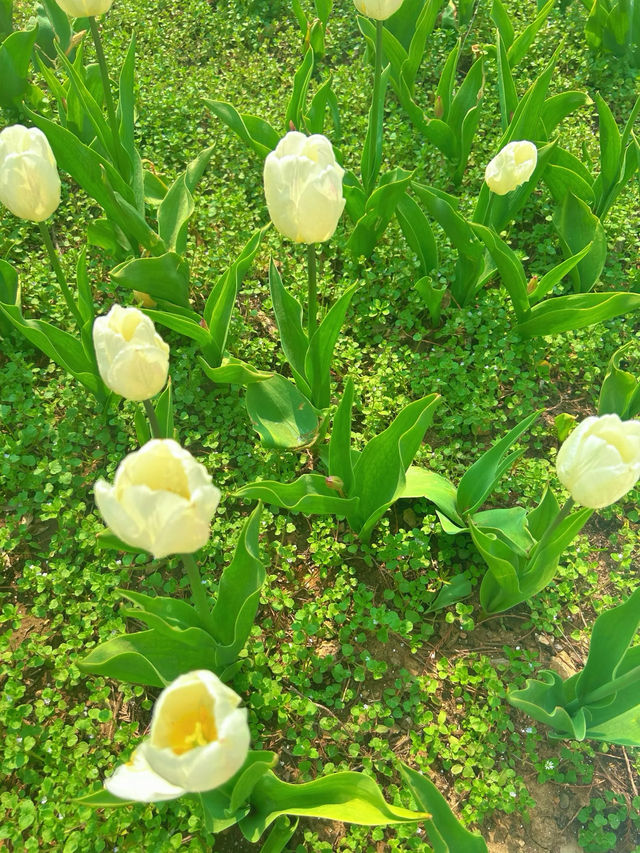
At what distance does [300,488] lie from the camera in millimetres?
1933

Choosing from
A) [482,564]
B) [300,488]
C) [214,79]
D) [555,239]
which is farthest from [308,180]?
[214,79]

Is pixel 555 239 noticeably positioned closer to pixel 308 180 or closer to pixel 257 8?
pixel 308 180

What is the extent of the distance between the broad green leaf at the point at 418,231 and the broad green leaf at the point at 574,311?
0.43 meters

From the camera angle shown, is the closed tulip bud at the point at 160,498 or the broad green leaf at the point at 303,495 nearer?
the closed tulip bud at the point at 160,498

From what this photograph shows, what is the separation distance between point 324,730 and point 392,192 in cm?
176

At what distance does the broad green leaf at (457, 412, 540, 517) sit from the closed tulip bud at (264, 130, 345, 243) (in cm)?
77

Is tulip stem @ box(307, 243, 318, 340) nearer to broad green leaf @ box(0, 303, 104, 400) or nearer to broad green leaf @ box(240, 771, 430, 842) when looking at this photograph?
broad green leaf @ box(0, 303, 104, 400)

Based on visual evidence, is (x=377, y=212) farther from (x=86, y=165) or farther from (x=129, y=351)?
(x=129, y=351)

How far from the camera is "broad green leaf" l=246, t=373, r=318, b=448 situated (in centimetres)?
221

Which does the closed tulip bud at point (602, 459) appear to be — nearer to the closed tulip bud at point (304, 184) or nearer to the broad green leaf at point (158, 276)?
the closed tulip bud at point (304, 184)

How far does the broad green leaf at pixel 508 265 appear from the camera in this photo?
2.24 m

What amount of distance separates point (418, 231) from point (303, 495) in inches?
46.9

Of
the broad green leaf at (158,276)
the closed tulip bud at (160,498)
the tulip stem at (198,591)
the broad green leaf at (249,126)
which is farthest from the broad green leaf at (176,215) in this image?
the closed tulip bud at (160,498)

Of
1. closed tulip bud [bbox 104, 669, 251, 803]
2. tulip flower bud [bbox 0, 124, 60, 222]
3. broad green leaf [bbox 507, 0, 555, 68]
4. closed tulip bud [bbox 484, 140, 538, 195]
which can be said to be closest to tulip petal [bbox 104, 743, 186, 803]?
closed tulip bud [bbox 104, 669, 251, 803]
